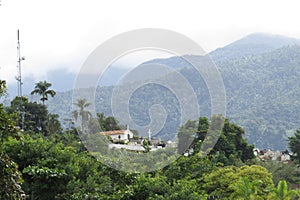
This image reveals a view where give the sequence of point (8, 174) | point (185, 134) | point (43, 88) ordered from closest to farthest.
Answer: point (8, 174)
point (185, 134)
point (43, 88)

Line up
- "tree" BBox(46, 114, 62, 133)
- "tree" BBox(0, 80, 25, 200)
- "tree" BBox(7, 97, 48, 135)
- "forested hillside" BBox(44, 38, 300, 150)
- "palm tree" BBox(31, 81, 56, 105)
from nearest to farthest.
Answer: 1. "tree" BBox(0, 80, 25, 200)
2. "tree" BBox(7, 97, 48, 135)
3. "tree" BBox(46, 114, 62, 133)
4. "palm tree" BBox(31, 81, 56, 105)
5. "forested hillside" BBox(44, 38, 300, 150)

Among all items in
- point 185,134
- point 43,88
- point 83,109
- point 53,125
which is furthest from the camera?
point 43,88

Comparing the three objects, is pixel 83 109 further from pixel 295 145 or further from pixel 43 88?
pixel 43 88

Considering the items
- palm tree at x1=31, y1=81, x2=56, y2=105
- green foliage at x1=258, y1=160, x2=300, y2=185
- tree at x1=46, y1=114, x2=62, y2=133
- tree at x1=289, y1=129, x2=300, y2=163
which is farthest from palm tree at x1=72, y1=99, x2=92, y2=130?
palm tree at x1=31, y1=81, x2=56, y2=105

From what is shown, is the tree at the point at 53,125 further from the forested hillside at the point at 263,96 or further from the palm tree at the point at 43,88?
the forested hillside at the point at 263,96

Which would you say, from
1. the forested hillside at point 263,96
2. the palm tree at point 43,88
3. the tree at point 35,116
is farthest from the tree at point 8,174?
→ the forested hillside at point 263,96

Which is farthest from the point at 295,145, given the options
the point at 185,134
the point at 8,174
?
the point at 8,174

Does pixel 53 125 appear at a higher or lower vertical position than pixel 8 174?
higher

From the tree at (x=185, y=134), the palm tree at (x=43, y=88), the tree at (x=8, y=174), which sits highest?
the palm tree at (x=43, y=88)

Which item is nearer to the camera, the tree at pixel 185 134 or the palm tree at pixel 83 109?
the palm tree at pixel 83 109

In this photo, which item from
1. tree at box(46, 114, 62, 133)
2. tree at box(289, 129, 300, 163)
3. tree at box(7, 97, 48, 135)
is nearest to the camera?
tree at box(289, 129, 300, 163)

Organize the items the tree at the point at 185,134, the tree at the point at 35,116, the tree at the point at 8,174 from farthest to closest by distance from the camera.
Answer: the tree at the point at 35,116 → the tree at the point at 185,134 → the tree at the point at 8,174

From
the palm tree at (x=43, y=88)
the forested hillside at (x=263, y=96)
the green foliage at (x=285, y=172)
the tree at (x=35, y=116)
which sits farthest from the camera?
the forested hillside at (x=263, y=96)

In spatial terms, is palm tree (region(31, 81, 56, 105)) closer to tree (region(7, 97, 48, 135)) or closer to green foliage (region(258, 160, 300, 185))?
tree (region(7, 97, 48, 135))
